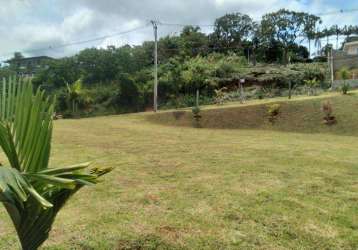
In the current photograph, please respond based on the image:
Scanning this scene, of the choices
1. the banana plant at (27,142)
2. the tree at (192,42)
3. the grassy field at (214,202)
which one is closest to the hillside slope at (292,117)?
the grassy field at (214,202)

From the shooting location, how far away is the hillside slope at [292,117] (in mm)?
13352

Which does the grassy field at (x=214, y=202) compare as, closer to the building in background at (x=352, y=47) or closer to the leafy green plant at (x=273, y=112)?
the leafy green plant at (x=273, y=112)

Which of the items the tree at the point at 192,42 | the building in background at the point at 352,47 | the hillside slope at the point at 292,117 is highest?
the tree at the point at 192,42

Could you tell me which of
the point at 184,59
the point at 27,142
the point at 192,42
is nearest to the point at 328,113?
the point at 27,142

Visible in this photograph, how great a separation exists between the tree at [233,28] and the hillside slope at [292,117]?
29352 millimetres

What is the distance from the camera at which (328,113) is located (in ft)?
45.4

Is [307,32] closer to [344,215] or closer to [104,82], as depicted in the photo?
[104,82]

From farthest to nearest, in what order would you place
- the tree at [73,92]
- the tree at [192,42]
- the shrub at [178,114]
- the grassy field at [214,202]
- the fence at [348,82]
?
the tree at [192,42], the tree at [73,92], the fence at [348,82], the shrub at [178,114], the grassy field at [214,202]

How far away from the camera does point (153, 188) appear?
15.3ft

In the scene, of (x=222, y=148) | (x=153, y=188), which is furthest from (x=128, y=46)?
(x=153, y=188)

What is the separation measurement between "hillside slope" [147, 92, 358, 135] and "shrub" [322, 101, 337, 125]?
0.48 ft

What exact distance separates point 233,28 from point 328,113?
33731 mm

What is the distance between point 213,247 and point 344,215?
4.93ft

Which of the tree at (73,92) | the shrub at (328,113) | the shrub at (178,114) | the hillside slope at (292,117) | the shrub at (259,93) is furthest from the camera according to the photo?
the tree at (73,92)
